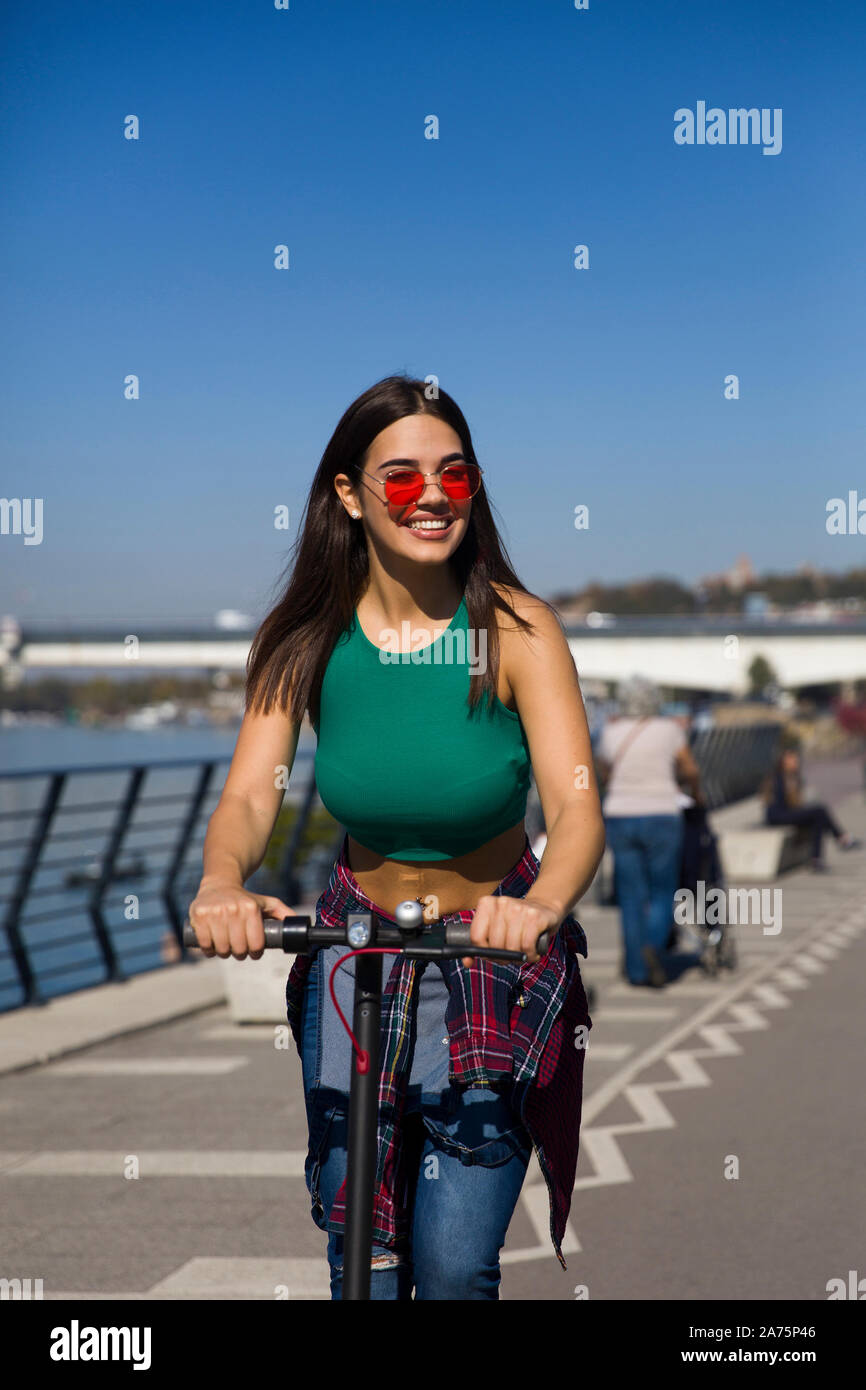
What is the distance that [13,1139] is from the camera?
6633 millimetres

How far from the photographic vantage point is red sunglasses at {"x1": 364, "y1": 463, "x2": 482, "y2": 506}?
9.34 feet

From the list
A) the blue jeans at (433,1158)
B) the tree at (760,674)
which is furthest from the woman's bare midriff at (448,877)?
the tree at (760,674)

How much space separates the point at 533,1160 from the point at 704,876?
500cm

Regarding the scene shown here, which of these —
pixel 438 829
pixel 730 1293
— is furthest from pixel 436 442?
pixel 730 1293

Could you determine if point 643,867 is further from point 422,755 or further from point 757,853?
point 422,755

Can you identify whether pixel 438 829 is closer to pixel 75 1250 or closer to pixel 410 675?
pixel 410 675

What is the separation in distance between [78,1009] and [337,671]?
7.13 m

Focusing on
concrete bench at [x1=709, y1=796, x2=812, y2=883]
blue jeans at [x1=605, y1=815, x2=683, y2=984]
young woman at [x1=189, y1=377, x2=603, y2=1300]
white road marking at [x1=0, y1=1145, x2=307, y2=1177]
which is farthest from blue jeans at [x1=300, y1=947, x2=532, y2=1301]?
concrete bench at [x1=709, y1=796, x2=812, y2=883]

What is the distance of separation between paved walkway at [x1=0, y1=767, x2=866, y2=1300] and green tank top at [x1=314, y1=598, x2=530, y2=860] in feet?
3.85

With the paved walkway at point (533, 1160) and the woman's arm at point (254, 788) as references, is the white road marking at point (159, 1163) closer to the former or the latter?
the paved walkway at point (533, 1160)

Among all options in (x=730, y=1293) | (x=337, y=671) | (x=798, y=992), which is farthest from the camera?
(x=798, y=992)

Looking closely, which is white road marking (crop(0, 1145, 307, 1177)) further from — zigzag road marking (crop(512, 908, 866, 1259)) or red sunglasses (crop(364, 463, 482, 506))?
red sunglasses (crop(364, 463, 482, 506))

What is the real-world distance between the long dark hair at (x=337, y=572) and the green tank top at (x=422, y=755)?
2.7 inches

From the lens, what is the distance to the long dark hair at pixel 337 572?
2.92 m
